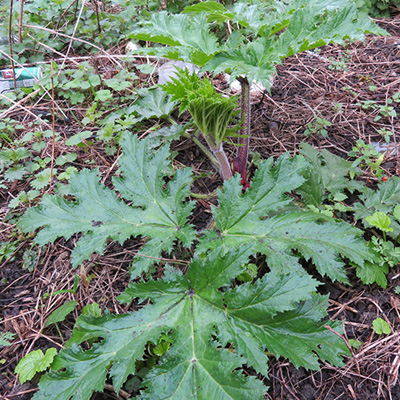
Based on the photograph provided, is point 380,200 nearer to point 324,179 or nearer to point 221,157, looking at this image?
point 324,179

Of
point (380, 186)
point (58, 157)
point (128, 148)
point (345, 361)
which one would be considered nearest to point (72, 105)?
point (58, 157)

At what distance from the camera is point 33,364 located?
1677 mm

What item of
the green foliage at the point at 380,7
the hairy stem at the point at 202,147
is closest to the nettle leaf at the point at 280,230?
the hairy stem at the point at 202,147

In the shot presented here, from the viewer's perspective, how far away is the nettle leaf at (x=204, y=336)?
1.38 metres

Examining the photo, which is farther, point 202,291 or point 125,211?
point 125,211

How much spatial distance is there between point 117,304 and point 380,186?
71.8 inches

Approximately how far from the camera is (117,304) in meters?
1.96

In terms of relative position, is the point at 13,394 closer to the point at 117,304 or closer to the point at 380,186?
the point at 117,304

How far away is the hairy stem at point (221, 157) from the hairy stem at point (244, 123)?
126 millimetres

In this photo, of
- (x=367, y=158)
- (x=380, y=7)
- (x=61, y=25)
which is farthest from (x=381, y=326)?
(x=61, y=25)

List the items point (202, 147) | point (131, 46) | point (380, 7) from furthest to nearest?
1. point (380, 7)
2. point (131, 46)
3. point (202, 147)

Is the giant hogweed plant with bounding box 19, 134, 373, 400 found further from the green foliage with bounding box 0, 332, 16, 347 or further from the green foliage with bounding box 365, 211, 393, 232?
the green foliage with bounding box 0, 332, 16, 347

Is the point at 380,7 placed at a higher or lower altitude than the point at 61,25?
higher

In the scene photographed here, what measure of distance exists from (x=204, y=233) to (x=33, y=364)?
1.08 metres
